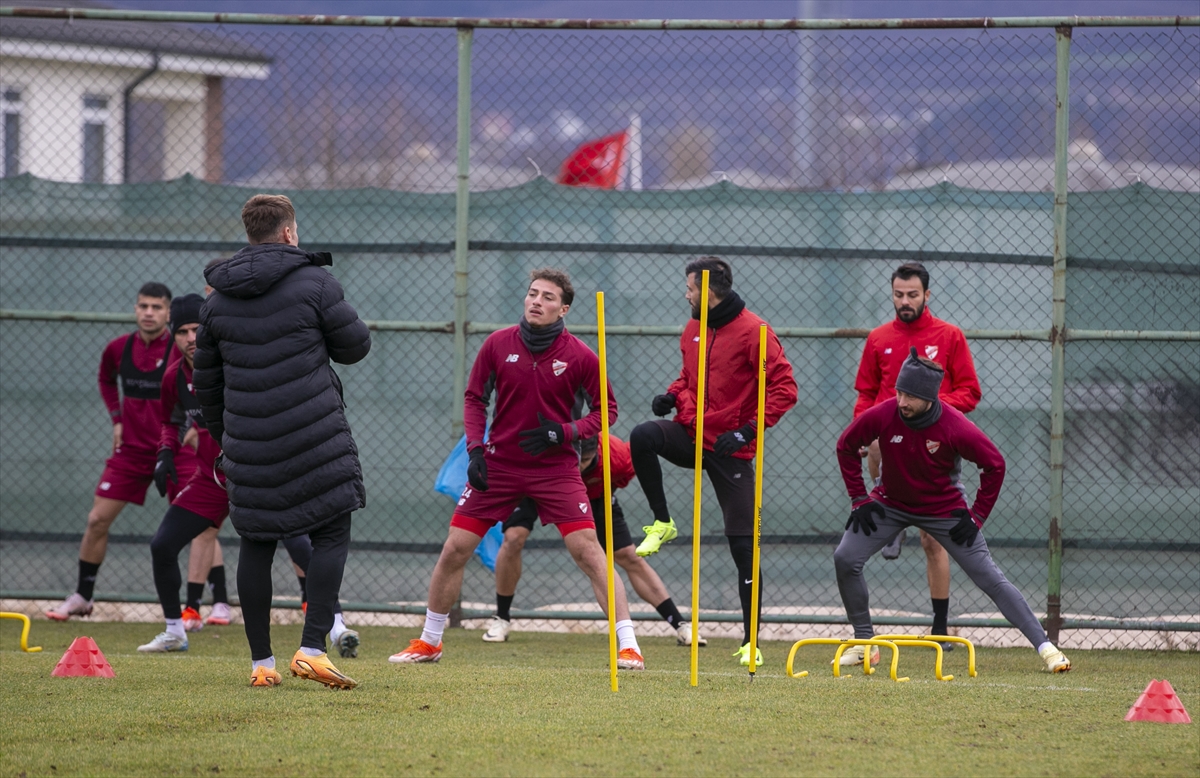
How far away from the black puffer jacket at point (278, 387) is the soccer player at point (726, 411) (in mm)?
2291

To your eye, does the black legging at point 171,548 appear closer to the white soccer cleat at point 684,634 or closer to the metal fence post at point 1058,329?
the white soccer cleat at point 684,634

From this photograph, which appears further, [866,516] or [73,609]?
[73,609]

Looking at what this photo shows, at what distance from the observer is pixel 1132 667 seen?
7211 millimetres

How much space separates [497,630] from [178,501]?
215 centimetres

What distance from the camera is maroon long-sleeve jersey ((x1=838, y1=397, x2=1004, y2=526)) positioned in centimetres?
661

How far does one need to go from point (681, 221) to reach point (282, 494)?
14.1 feet

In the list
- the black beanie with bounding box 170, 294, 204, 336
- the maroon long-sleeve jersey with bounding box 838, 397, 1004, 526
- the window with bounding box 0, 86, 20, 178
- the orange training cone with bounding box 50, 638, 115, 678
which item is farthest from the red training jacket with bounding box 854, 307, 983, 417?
the window with bounding box 0, 86, 20, 178

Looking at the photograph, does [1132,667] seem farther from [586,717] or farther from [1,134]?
[1,134]

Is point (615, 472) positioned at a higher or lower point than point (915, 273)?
lower

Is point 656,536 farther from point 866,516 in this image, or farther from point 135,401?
point 135,401

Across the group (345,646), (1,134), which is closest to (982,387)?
(345,646)

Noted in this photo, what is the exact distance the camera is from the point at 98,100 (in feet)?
68.6

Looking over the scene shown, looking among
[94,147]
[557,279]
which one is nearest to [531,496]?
[557,279]

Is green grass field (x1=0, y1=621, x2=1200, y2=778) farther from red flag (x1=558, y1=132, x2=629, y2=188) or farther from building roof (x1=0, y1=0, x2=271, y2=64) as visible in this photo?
building roof (x1=0, y1=0, x2=271, y2=64)
